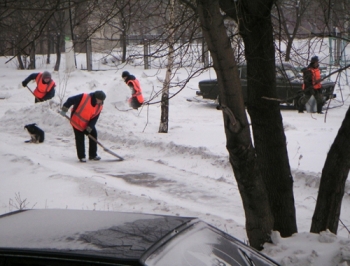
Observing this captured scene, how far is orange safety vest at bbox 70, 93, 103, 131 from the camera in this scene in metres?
11.3

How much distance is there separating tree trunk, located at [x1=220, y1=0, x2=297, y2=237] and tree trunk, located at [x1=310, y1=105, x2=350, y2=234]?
13.4 inches

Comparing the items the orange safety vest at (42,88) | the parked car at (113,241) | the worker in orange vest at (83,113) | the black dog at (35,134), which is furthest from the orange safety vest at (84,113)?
the parked car at (113,241)

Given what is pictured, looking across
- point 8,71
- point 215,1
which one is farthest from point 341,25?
point 8,71

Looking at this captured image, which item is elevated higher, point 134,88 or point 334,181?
point 134,88

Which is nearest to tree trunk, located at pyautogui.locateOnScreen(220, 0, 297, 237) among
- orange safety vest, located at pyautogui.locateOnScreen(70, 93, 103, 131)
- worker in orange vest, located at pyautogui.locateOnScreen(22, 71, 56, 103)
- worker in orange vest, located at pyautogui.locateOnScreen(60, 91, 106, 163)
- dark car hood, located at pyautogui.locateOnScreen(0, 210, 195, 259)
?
dark car hood, located at pyautogui.locateOnScreen(0, 210, 195, 259)

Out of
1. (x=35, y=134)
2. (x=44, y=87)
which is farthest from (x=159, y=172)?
(x=44, y=87)

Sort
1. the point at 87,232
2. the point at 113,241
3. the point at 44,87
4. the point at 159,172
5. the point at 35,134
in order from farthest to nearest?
1. the point at 44,87
2. the point at 35,134
3. the point at 159,172
4. the point at 87,232
5. the point at 113,241

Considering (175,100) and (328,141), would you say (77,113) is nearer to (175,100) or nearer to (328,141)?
(328,141)

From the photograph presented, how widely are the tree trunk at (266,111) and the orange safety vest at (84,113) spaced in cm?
638

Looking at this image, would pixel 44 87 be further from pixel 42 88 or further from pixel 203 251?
pixel 203 251

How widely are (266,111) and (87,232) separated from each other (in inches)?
116

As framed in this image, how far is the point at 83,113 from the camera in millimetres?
11406

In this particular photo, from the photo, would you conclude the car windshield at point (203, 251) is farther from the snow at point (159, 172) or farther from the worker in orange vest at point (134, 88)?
the worker in orange vest at point (134, 88)

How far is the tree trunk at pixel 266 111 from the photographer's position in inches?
208
